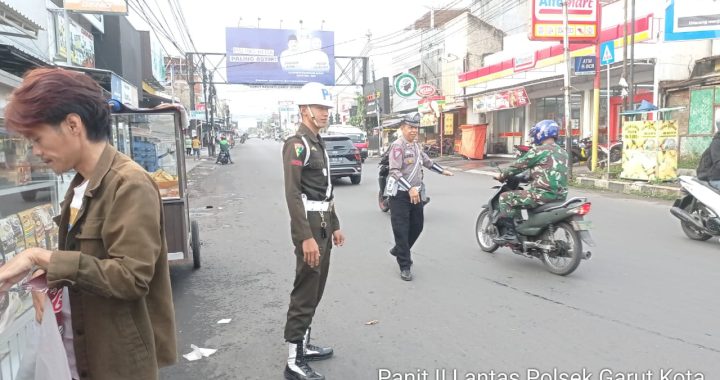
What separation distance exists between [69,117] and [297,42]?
29.5m

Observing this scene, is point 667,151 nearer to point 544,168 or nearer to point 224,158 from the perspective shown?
point 544,168

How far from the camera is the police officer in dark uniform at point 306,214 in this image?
10.4ft

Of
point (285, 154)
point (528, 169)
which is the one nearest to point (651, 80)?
point (528, 169)

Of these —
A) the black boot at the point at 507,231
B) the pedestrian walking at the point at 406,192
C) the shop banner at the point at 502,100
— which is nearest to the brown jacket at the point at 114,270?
the pedestrian walking at the point at 406,192

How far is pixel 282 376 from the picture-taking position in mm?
3291

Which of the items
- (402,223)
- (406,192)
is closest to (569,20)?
(406,192)

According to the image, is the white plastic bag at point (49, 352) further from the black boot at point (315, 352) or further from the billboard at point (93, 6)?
the billboard at point (93, 6)

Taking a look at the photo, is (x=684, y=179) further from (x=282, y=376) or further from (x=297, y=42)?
(x=297, y=42)

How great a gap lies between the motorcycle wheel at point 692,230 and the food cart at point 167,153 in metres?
6.21

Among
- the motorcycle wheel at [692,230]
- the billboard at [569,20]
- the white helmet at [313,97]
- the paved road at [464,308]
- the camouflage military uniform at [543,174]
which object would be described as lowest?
Result: the paved road at [464,308]

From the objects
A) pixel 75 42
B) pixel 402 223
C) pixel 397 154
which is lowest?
pixel 402 223

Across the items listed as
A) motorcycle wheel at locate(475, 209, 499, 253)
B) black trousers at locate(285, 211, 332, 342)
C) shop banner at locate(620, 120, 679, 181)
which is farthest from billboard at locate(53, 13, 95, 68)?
shop banner at locate(620, 120, 679, 181)

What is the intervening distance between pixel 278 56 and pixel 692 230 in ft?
84.7

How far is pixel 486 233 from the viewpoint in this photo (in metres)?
6.39
